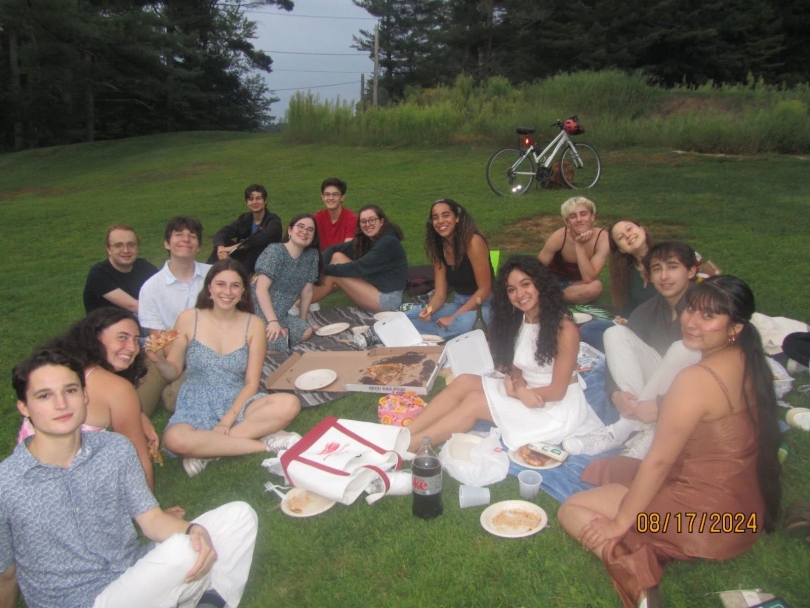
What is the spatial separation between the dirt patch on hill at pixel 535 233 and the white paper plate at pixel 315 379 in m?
3.63

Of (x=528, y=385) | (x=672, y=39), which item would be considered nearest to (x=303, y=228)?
(x=528, y=385)

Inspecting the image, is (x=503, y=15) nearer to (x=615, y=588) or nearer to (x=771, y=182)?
(x=771, y=182)

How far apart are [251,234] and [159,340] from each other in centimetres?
318

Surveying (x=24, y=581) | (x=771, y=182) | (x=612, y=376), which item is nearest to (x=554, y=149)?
(x=771, y=182)

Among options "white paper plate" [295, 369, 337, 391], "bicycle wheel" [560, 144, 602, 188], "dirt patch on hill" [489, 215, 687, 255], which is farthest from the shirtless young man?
"bicycle wheel" [560, 144, 602, 188]

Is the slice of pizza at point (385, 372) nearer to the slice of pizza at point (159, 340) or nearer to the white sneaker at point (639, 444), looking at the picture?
the slice of pizza at point (159, 340)

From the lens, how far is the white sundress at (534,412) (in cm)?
349

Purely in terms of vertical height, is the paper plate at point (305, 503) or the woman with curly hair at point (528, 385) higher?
the woman with curly hair at point (528, 385)

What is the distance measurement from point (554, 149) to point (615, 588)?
8947mm

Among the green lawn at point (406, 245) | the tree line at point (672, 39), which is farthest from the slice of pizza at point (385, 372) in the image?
the tree line at point (672, 39)

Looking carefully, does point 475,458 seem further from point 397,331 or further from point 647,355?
point 397,331

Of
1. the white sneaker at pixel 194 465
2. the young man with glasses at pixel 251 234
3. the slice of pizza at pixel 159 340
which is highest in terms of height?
the young man with glasses at pixel 251 234

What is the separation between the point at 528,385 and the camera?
3676 mm

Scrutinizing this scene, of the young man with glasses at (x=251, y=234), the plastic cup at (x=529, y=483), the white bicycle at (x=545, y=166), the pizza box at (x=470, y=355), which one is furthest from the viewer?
the white bicycle at (x=545, y=166)
